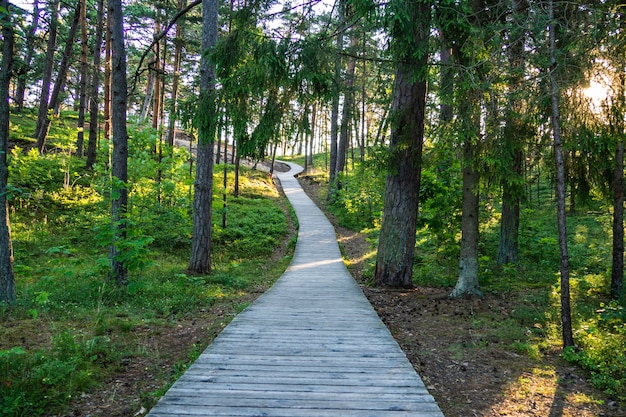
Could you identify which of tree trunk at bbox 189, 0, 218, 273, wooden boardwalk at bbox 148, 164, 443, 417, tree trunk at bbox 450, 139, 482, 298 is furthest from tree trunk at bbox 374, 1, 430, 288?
tree trunk at bbox 189, 0, 218, 273

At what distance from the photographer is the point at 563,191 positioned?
547 cm

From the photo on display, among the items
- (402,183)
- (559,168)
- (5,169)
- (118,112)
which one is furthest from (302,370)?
(118,112)

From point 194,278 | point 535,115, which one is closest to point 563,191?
point 535,115

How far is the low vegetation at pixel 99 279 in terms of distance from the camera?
4293 millimetres

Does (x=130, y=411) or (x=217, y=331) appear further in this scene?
(x=217, y=331)

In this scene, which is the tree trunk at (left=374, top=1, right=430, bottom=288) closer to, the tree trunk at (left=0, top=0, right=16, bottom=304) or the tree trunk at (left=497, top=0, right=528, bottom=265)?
the tree trunk at (left=497, top=0, right=528, bottom=265)

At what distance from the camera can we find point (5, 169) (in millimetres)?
6285

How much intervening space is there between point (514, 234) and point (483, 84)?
685cm

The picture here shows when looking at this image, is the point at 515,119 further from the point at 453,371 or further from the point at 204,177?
the point at 204,177

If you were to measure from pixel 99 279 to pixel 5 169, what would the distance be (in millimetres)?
3238

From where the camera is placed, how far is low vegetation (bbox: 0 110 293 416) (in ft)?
14.1

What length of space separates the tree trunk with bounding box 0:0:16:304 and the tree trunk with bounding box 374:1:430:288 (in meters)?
7.09

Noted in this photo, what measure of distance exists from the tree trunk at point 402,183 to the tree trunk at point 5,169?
709 cm

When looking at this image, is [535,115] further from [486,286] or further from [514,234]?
[514,234]
